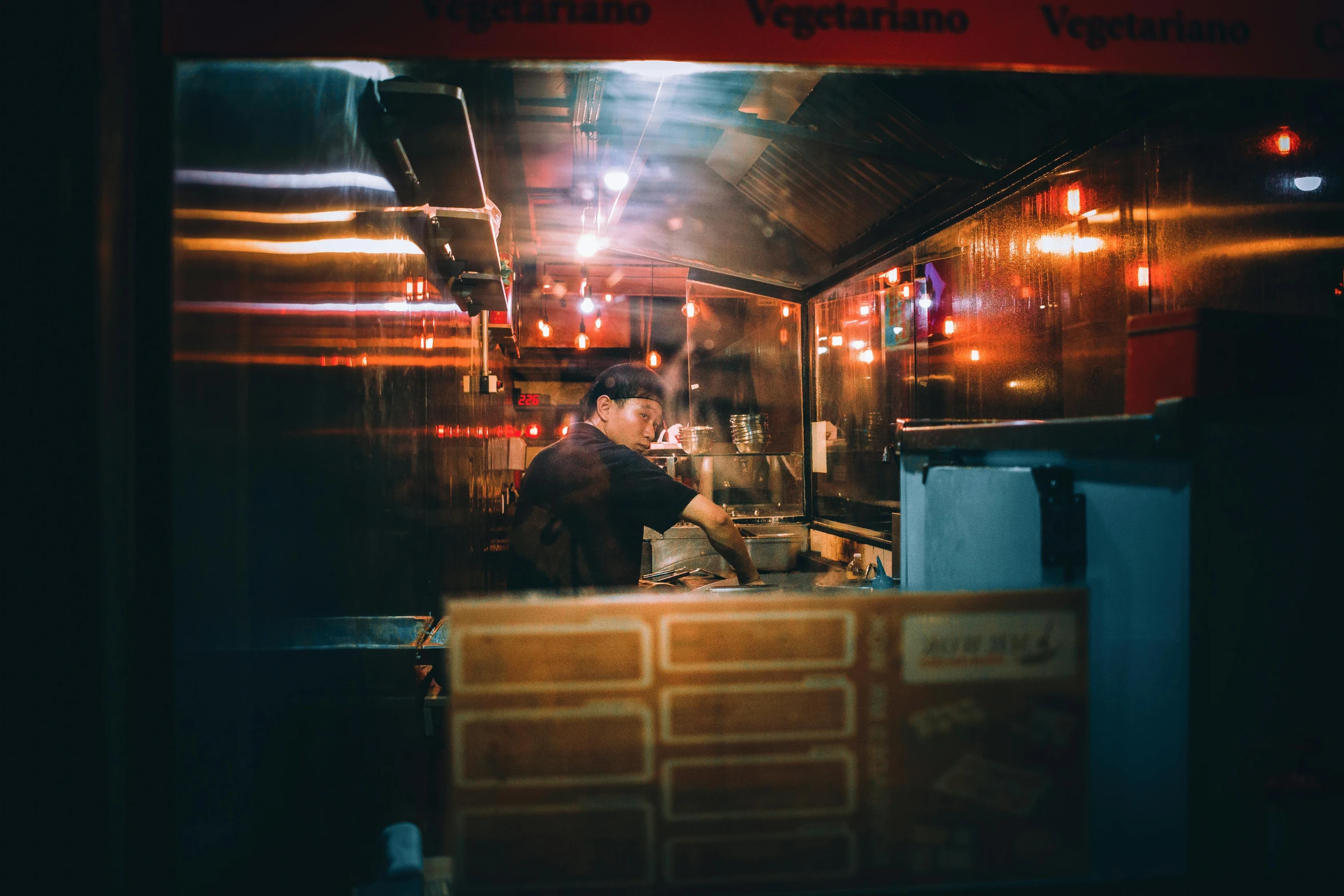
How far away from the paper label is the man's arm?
1.58m

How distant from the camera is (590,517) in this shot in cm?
284

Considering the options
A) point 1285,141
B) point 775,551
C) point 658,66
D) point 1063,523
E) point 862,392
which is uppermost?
point 1285,141

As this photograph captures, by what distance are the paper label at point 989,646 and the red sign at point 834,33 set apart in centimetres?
112

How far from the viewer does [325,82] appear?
1.70 metres

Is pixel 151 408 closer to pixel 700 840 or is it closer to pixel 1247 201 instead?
pixel 700 840

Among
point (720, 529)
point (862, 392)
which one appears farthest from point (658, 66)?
point (862, 392)

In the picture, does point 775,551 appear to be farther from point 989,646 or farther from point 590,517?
point 989,646

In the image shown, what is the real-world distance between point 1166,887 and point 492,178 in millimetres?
4141

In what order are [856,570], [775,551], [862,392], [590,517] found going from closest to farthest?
[590,517] < [856,570] < [862,392] < [775,551]

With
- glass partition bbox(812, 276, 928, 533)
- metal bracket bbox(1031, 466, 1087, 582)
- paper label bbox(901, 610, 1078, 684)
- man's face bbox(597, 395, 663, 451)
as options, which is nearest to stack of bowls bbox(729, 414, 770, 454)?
glass partition bbox(812, 276, 928, 533)

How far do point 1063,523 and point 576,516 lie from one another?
197cm

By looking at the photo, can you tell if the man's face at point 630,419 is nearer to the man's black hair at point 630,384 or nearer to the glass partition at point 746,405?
the man's black hair at point 630,384

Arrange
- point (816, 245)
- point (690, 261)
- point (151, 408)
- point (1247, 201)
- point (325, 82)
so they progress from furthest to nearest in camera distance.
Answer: point (690, 261)
point (816, 245)
point (1247, 201)
point (325, 82)
point (151, 408)

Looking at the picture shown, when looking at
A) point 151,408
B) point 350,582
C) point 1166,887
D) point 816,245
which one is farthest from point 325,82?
point 816,245
